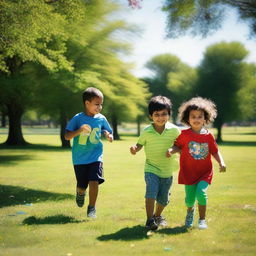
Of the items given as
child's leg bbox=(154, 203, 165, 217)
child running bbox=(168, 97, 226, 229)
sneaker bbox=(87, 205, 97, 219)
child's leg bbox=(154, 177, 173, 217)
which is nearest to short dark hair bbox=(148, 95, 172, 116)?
child running bbox=(168, 97, 226, 229)

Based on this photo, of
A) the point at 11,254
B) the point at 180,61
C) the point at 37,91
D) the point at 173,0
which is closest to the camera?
the point at 11,254

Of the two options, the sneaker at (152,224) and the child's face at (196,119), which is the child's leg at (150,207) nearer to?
the sneaker at (152,224)

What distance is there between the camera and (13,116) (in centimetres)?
3017

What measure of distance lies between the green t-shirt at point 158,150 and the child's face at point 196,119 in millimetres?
342

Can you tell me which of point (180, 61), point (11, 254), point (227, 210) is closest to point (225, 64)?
point (180, 61)

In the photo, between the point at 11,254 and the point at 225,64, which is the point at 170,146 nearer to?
the point at 11,254

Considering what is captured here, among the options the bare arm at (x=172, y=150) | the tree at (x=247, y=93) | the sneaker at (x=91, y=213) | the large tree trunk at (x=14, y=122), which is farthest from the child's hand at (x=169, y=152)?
the tree at (x=247, y=93)

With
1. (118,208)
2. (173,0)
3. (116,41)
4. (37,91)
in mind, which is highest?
(116,41)

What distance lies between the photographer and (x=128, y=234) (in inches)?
214

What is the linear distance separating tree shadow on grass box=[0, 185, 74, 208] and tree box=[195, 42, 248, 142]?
35946 millimetres

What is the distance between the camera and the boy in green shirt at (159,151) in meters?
5.82

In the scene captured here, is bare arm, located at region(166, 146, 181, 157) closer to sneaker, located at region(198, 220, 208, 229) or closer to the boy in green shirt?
the boy in green shirt

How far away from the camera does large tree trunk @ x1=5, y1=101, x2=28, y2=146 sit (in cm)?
2993

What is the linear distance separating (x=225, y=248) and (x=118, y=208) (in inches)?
115
